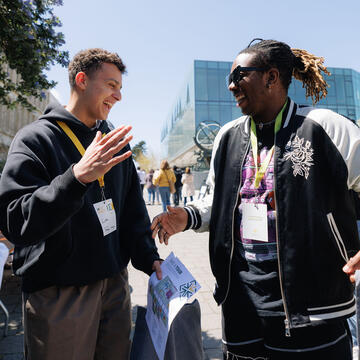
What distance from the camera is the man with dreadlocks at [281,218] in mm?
1525

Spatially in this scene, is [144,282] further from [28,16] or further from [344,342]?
[28,16]

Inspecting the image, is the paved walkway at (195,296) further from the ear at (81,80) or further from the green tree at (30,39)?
the green tree at (30,39)

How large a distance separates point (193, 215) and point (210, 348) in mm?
1861

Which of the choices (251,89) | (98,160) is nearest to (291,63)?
(251,89)

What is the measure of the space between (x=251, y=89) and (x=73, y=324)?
152cm

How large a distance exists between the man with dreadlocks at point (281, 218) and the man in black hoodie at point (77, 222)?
1.01 feet

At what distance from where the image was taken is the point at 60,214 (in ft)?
4.03

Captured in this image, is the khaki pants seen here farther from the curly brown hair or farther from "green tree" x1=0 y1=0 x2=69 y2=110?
"green tree" x1=0 y1=0 x2=69 y2=110

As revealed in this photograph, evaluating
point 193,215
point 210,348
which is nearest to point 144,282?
point 210,348

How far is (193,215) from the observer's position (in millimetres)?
1931

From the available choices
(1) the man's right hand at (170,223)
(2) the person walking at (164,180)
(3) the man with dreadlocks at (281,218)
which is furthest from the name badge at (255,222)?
(2) the person walking at (164,180)

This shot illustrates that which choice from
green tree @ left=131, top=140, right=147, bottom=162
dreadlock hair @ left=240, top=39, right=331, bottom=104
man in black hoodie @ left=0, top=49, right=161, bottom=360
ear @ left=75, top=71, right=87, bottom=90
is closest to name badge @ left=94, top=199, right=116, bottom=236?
man in black hoodie @ left=0, top=49, right=161, bottom=360

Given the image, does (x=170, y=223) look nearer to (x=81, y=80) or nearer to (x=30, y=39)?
(x=81, y=80)

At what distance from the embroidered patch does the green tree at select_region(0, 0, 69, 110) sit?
4.07m
